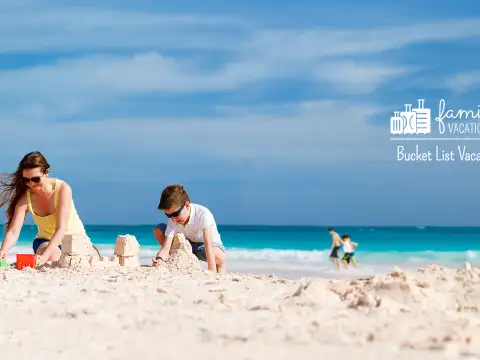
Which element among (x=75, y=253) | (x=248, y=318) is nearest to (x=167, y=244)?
(x=75, y=253)

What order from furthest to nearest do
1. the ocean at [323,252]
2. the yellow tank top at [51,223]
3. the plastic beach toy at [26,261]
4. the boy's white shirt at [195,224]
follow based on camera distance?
1. the ocean at [323,252]
2. the boy's white shirt at [195,224]
3. the yellow tank top at [51,223]
4. the plastic beach toy at [26,261]

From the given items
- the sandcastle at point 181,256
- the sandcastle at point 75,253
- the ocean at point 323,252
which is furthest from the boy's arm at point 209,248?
the ocean at point 323,252

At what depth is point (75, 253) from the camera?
5.84 metres

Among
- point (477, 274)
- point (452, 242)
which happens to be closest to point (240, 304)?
point (477, 274)

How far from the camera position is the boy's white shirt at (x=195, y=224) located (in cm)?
643

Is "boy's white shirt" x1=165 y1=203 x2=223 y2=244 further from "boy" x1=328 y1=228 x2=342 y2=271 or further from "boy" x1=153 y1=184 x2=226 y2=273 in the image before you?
"boy" x1=328 y1=228 x2=342 y2=271

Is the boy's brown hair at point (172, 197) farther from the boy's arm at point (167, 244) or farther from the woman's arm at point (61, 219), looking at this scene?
the woman's arm at point (61, 219)

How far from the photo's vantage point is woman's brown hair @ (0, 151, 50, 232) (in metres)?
5.84

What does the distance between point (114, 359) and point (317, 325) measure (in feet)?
2.96

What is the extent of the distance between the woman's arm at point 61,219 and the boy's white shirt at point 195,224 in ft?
3.23

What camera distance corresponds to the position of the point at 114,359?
105 inches

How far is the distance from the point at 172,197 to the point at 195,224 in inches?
17.0

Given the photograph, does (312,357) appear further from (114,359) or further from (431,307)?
(431,307)

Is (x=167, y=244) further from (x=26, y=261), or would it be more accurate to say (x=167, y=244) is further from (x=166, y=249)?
(x=26, y=261)
